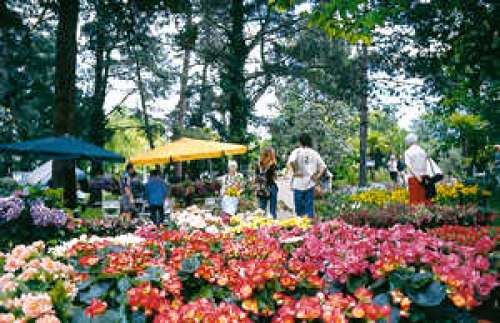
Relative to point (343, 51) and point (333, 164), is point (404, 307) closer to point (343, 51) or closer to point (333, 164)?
point (343, 51)

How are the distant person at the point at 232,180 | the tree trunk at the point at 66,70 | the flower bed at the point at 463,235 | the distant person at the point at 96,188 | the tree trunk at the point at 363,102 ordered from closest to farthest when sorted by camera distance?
the flower bed at the point at 463,235 < the distant person at the point at 232,180 < the tree trunk at the point at 66,70 < the tree trunk at the point at 363,102 < the distant person at the point at 96,188

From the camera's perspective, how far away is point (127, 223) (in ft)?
28.9

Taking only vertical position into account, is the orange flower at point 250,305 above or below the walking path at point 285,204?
above

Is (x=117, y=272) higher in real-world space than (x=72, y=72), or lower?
lower

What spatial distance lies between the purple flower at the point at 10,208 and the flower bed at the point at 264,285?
324 cm

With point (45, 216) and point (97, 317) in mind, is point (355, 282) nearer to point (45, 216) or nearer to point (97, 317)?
point (97, 317)

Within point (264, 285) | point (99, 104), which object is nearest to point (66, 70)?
point (264, 285)

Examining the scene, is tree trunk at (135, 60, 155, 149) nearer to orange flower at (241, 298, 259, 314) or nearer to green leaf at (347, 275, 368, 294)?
green leaf at (347, 275, 368, 294)

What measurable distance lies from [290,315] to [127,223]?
21.6 ft

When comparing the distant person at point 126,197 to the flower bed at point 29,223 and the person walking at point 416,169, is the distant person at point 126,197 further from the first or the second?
the person walking at point 416,169

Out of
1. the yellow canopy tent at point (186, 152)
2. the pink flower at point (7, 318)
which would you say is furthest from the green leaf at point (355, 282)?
the yellow canopy tent at point (186, 152)

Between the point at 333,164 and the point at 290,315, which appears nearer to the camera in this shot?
the point at 290,315

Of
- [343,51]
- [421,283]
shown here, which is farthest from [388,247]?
[343,51]

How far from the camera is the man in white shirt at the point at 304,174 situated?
944cm
